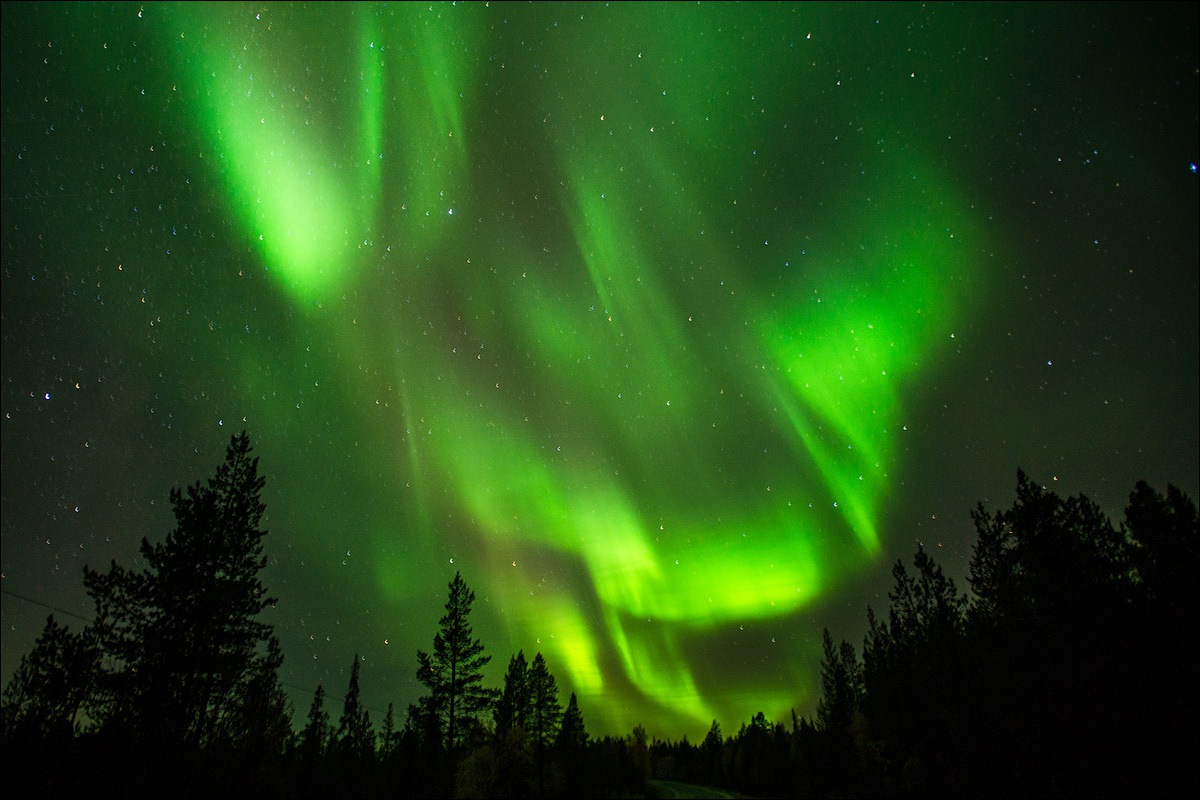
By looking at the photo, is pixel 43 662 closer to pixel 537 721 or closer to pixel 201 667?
pixel 201 667

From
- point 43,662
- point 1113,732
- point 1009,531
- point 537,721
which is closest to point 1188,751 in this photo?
point 1113,732

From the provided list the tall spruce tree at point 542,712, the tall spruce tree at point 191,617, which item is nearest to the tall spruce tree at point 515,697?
the tall spruce tree at point 542,712

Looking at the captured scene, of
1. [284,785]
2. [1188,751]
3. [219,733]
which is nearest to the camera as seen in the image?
[219,733]

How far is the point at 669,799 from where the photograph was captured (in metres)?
61.7

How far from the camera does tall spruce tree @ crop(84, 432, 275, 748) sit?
14.0 metres

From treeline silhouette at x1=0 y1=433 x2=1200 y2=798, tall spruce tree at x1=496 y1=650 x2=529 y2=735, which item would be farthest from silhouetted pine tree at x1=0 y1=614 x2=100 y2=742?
tall spruce tree at x1=496 y1=650 x2=529 y2=735

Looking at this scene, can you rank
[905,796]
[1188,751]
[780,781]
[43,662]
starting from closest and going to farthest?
[43,662] < [1188,751] < [905,796] < [780,781]

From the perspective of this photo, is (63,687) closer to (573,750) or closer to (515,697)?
(515,697)

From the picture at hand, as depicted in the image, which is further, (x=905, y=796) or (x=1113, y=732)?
(x=905, y=796)

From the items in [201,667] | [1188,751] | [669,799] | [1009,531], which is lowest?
[669,799]

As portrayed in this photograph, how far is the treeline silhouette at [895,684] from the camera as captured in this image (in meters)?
13.4

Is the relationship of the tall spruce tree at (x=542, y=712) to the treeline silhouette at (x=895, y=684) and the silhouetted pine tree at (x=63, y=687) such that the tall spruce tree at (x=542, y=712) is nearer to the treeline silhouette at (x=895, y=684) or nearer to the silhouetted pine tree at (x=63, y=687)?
the treeline silhouette at (x=895, y=684)

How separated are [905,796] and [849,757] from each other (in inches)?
773

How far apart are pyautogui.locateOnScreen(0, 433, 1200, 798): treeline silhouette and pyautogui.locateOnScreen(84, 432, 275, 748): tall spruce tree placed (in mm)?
56
